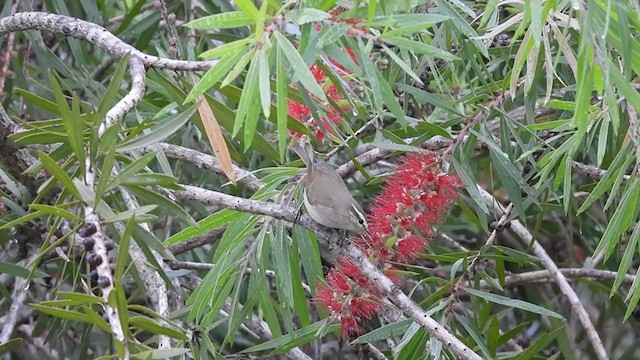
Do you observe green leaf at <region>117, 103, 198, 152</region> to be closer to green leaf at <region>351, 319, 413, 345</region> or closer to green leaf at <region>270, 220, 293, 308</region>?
green leaf at <region>270, 220, 293, 308</region>

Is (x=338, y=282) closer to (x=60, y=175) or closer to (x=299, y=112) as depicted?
(x=299, y=112)

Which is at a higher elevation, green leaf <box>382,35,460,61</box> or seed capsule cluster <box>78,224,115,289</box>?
green leaf <box>382,35,460,61</box>

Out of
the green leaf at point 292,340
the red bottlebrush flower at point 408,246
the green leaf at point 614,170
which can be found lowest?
the green leaf at point 292,340

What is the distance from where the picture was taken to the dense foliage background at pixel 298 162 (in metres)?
1.44

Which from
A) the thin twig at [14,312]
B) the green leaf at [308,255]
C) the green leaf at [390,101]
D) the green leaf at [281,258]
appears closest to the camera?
the green leaf at [390,101]

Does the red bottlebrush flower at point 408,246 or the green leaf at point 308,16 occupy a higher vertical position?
the green leaf at point 308,16

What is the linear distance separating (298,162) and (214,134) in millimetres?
549

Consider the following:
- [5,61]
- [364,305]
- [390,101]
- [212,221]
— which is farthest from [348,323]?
[5,61]

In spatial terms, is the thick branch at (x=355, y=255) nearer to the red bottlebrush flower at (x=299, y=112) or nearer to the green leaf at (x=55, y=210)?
the red bottlebrush flower at (x=299, y=112)

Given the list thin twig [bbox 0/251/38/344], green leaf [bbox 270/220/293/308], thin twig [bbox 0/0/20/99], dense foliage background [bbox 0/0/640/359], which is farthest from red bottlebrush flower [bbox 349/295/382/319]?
thin twig [bbox 0/0/20/99]

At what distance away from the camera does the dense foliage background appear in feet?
4.74

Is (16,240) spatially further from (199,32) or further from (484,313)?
(484,313)

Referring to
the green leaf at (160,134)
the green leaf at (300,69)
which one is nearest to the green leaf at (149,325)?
the green leaf at (160,134)

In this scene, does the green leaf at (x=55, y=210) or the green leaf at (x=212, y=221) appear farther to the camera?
the green leaf at (x=212, y=221)
